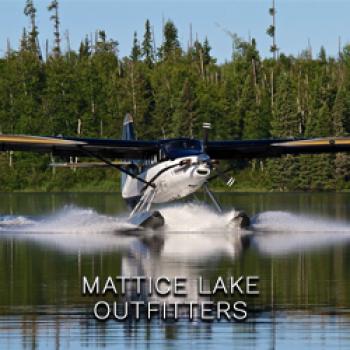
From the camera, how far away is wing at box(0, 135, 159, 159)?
2755 centimetres

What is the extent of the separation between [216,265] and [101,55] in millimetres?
75906

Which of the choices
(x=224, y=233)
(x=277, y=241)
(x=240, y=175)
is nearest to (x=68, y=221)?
(x=224, y=233)

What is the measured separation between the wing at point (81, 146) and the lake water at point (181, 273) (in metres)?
1.60

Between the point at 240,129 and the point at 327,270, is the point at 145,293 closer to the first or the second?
the point at 327,270

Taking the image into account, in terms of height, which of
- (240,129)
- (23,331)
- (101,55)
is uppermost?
(101,55)

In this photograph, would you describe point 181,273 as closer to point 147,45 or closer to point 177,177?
point 177,177

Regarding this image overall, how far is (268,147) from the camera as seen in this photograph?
29.5 meters

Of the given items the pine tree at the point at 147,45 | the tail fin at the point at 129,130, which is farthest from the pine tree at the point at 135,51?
the tail fin at the point at 129,130

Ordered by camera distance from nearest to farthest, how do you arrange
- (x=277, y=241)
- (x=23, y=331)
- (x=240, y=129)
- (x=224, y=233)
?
(x=23, y=331), (x=277, y=241), (x=224, y=233), (x=240, y=129)

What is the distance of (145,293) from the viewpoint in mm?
13906

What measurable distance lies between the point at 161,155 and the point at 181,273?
34.4ft

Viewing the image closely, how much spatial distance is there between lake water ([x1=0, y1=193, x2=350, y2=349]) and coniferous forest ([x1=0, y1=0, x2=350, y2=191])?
133ft

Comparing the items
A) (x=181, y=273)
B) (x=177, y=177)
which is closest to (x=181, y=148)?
(x=177, y=177)

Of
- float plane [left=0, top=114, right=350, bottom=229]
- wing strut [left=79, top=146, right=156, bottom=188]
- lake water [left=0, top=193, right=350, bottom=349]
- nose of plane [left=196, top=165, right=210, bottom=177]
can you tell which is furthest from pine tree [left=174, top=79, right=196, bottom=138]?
nose of plane [left=196, top=165, right=210, bottom=177]
